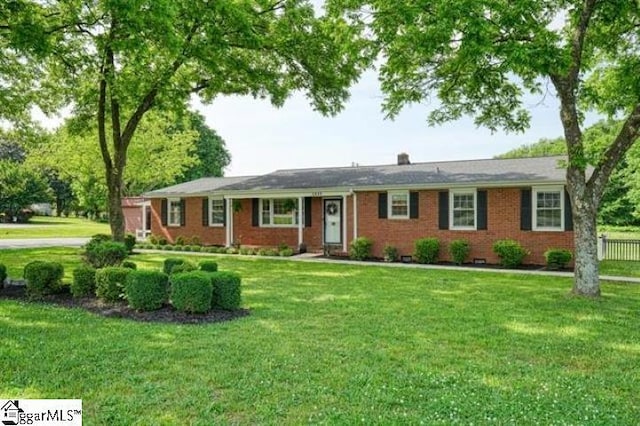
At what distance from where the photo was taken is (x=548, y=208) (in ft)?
50.0

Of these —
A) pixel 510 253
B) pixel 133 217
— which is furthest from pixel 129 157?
pixel 510 253

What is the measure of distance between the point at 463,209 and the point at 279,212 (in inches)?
313

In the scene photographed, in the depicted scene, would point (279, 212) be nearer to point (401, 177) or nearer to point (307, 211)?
point (307, 211)

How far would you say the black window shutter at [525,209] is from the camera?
607 inches

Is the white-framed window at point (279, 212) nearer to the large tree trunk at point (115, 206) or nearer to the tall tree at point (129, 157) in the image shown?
the large tree trunk at point (115, 206)

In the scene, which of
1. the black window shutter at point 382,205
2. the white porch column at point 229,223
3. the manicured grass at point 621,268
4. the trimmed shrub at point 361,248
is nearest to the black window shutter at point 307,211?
the trimmed shrub at point 361,248

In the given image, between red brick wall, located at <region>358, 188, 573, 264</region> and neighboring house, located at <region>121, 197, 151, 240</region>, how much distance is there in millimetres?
14985

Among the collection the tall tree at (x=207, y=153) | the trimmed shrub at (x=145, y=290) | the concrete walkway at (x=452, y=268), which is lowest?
the concrete walkway at (x=452, y=268)

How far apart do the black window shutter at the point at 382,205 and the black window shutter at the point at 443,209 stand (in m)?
1.99

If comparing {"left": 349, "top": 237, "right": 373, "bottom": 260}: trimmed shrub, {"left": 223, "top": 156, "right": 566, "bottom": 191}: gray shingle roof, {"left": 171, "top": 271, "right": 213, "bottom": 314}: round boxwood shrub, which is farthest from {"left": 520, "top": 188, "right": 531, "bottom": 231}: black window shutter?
{"left": 171, "top": 271, "right": 213, "bottom": 314}: round boxwood shrub

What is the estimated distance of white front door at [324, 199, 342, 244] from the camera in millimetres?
19500

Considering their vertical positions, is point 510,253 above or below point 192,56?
below

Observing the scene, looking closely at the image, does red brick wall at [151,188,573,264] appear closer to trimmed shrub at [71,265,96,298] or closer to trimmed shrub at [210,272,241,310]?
trimmed shrub at [210,272,241,310]

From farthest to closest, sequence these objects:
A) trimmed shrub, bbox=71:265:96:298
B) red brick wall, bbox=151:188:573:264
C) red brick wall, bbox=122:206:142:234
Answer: red brick wall, bbox=122:206:142:234, red brick wall, bbox=151:188:573:264, trimmed shrub, bbox=71:265:96:298
